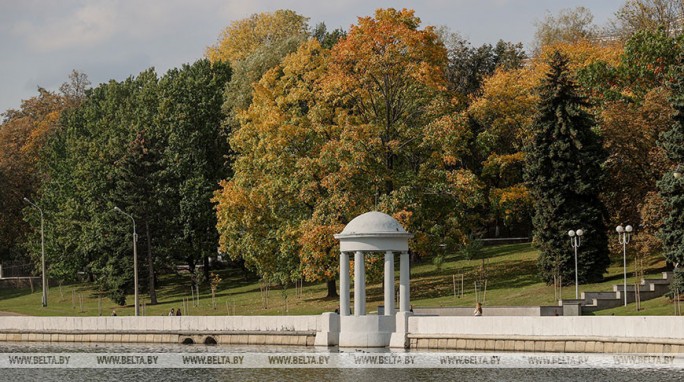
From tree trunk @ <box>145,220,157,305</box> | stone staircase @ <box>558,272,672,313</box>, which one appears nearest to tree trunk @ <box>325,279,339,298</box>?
tree trunk @ <box>145,220,157,305</box>

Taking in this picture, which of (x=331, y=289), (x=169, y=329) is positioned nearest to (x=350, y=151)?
(x=331, y=289)

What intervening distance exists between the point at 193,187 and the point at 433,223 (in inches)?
955

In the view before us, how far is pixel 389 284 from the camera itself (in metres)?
51.0

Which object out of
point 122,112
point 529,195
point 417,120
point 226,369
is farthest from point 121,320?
point 122,112

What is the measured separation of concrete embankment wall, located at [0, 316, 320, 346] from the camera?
54094mm

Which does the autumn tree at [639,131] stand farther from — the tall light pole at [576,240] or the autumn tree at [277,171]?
the autumn tree at [277,171]

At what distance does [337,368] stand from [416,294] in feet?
81.6

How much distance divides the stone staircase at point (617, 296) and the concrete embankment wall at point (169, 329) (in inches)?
503

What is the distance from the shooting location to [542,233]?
6544cm

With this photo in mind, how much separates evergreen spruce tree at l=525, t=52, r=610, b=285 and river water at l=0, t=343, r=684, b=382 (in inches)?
700

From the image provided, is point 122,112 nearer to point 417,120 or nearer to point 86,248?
point 86,248

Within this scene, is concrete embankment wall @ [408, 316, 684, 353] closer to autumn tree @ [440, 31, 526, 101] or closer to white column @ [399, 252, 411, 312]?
white column @ [399, 252, 411, 312]

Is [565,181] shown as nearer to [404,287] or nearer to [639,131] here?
[639,131]

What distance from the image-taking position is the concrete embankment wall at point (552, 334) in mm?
41625
